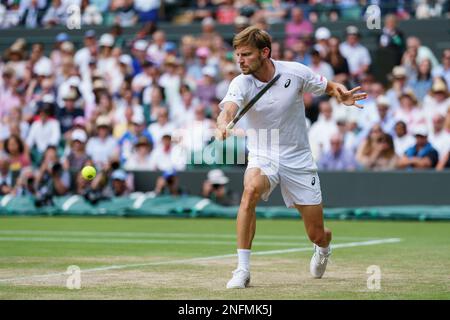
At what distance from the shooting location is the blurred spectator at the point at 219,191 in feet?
62.1

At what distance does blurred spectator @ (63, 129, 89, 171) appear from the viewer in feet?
67.4

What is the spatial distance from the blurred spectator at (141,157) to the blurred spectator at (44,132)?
7.64 ft

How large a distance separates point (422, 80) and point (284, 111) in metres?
10.9

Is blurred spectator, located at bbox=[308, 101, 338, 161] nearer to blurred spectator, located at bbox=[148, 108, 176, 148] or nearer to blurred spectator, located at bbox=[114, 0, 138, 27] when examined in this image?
blurred spectator, located at bbox=[148, 108, 176, 148]

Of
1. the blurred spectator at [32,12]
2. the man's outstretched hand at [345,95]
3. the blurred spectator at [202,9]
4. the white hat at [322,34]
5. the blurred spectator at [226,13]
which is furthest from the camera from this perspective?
the blurred spectator at [32,12]

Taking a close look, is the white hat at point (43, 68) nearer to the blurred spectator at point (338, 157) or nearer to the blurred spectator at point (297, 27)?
the blurred spectator at point (297, 27)

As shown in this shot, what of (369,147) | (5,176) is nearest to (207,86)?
(369,147)

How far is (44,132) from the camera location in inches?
864

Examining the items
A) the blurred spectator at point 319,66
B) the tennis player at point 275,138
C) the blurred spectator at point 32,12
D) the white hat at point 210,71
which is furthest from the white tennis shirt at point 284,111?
the blurred spectator at point 32,12

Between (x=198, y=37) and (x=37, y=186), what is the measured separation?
17.8 feet

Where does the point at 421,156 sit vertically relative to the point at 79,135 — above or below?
below

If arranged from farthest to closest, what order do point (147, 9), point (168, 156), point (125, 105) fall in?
1. point (147, 9)
2. point (125, 105)
3. point (168, 156)

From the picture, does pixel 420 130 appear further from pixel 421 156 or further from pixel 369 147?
pixel 369 147
